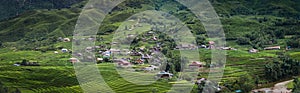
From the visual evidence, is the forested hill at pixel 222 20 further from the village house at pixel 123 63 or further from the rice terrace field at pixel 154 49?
the village house at pixel 123 63

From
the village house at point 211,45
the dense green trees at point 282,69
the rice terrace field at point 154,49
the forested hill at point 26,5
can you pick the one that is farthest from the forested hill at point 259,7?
the forested hill at point 26,5

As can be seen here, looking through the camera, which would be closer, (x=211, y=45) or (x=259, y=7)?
(x=211, y=45)

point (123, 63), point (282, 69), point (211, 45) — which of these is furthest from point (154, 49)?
point (282, 69)

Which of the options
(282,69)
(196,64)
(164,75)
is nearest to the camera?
(164,75)

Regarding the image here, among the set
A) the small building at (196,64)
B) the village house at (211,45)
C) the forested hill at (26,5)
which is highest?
the forested hill at (26,5)

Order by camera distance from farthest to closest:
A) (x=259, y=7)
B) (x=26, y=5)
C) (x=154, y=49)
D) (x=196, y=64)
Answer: (x=26, y=5)
(x=259, y=7)
(x=154, y=49)
(x=196, y=64)

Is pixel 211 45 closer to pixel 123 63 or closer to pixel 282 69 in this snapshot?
pixel 123 63

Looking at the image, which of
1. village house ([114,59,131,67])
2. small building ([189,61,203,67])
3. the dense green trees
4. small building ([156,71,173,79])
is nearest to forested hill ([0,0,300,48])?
small building ([189,61,203,67])

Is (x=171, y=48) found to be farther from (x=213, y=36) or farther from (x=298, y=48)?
(x=298, y=48)
